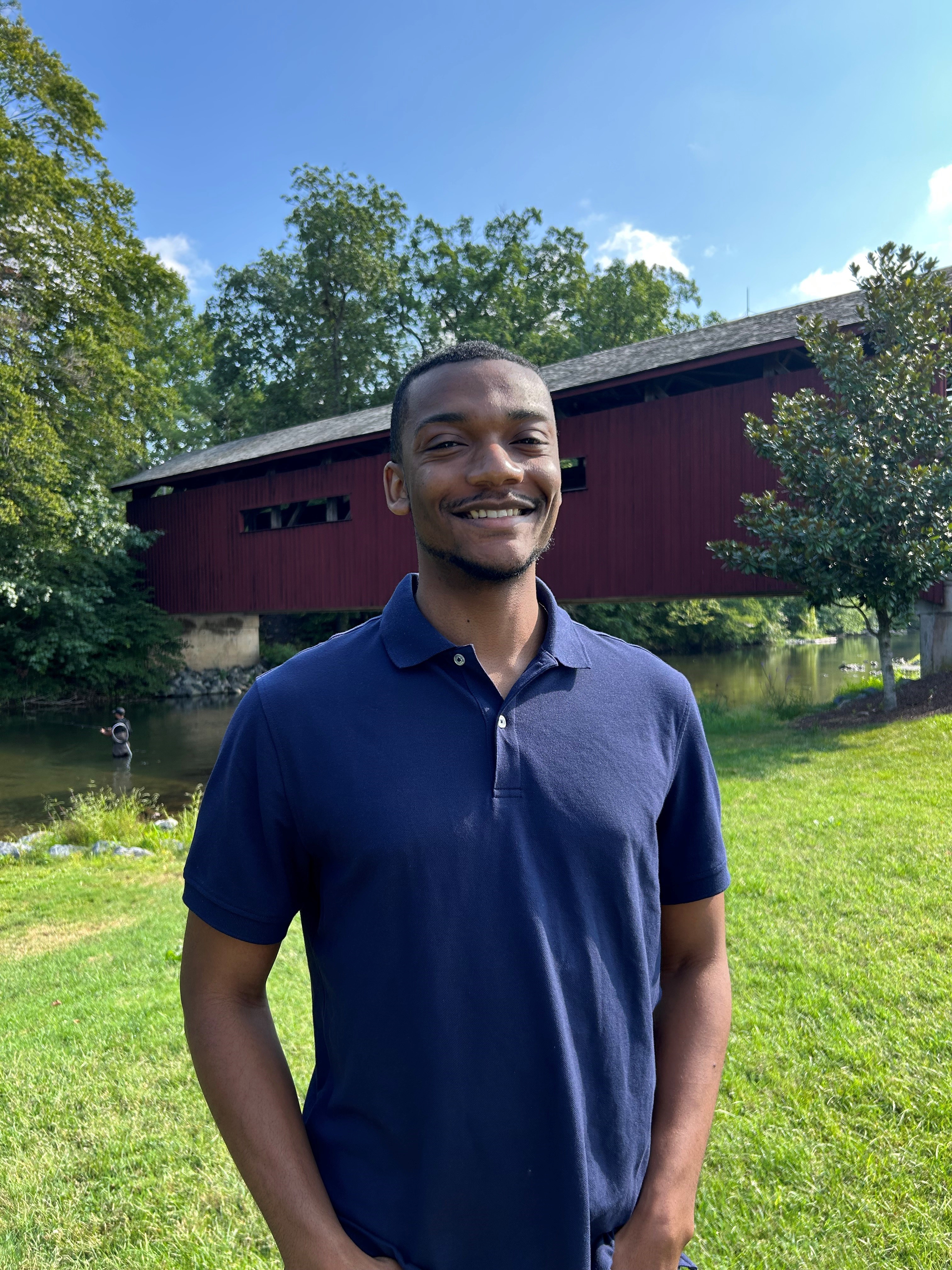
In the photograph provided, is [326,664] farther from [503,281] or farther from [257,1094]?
[503,281]

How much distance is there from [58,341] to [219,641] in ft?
31.4

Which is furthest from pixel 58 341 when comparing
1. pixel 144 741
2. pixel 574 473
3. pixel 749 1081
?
pixel 749 1081

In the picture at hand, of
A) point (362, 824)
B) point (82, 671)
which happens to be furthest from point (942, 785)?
point (82, 671)

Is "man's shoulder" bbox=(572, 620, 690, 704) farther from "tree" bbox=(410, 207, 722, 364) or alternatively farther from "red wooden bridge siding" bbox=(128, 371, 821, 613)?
"tree" bbox=(410, 207, 722, 364)

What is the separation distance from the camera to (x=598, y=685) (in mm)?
1355

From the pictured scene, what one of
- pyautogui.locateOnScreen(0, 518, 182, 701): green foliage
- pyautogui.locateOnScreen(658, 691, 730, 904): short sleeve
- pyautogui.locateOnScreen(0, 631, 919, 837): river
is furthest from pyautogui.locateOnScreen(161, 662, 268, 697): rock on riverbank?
pyautogui.locateOnScreen(658, 691, 730, 904): short sleeve

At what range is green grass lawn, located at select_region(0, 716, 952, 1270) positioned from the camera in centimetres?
248

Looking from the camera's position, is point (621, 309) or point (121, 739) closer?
point (121, 739)

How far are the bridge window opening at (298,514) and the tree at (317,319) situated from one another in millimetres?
13190

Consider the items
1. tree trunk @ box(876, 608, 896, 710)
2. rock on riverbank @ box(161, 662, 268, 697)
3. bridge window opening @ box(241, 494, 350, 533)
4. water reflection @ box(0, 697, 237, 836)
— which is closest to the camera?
tree trunk @ box(876, 608, 896, 710)

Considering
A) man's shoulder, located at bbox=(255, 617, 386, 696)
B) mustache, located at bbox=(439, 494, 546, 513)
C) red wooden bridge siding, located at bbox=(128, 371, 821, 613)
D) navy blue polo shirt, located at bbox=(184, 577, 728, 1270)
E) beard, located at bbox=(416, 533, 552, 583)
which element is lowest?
navy blue polo shirt, located at bbox=(184, 577, 728, 1270)

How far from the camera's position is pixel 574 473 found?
15.6m

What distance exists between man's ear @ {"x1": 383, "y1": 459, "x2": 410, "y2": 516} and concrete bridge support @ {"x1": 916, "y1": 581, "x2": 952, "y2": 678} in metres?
12.1

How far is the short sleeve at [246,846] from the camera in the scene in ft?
3.86
